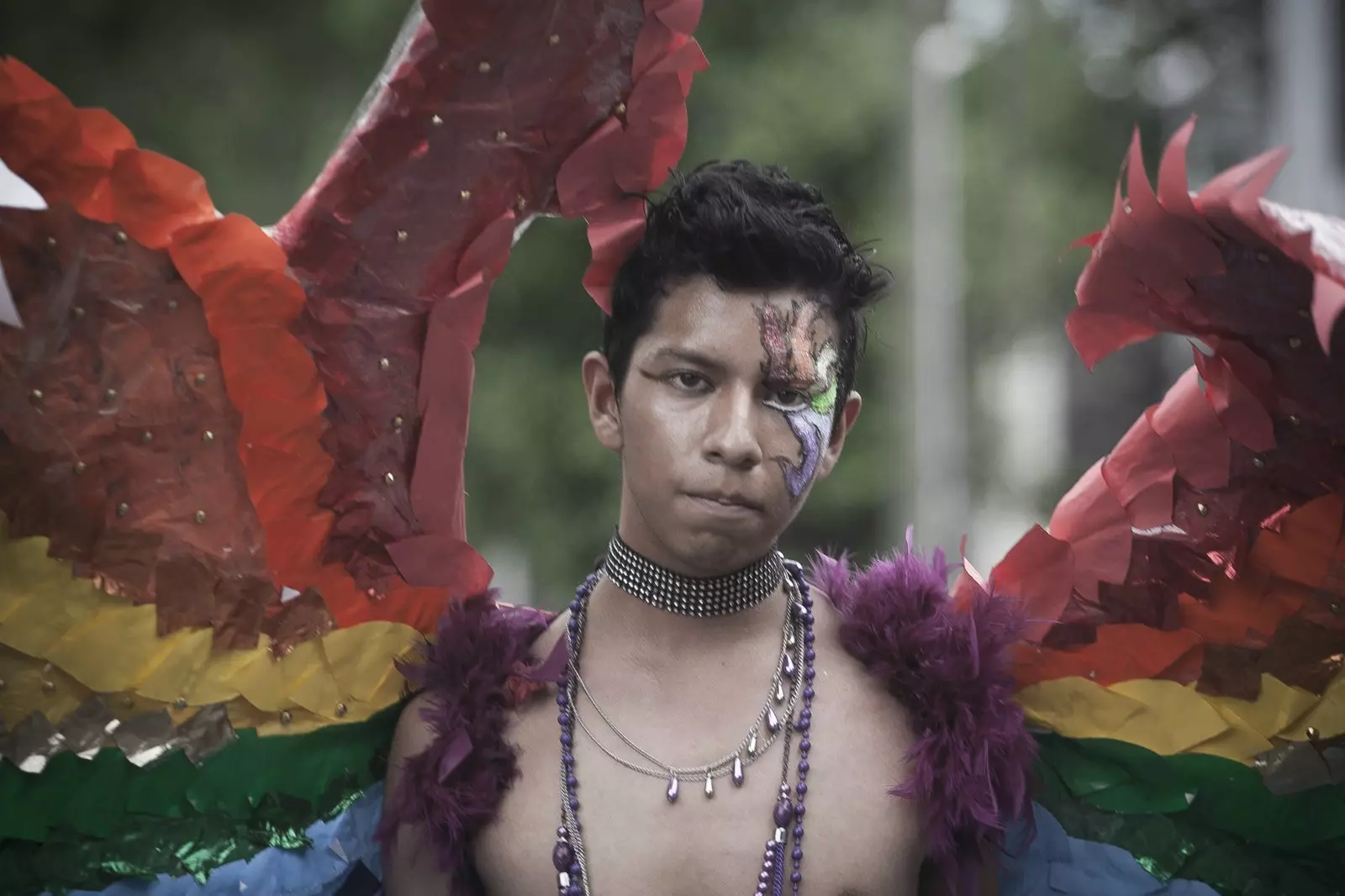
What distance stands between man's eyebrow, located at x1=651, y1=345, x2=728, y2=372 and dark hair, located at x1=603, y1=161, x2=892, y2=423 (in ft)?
0.23

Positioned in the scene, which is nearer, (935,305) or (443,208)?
(443,208)

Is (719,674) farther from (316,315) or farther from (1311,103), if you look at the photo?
(1311,103)

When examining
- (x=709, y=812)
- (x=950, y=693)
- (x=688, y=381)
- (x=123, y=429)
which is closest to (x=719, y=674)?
(x=709, y=812)

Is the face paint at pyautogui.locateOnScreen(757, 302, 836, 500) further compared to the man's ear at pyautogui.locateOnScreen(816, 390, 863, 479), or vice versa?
the man's ear at pyautogui.locateOnScreen(816, 390, 863, 479)

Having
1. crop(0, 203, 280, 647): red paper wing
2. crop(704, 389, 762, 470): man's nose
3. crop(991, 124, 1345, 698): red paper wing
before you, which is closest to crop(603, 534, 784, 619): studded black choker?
crop(704, 389, 762, 470): man's nose

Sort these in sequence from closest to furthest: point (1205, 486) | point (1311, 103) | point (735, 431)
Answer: point (735, 431)
point (1205, 486)
point (1311, 103)

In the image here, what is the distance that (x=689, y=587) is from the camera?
219 cm

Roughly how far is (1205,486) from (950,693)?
0.53 m

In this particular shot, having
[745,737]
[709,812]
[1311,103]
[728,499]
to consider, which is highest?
[1311,103]

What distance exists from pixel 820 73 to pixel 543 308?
2688 mm

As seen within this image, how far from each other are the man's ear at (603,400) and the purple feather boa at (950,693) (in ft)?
1.51

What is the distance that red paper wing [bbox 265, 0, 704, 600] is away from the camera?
2.15 m

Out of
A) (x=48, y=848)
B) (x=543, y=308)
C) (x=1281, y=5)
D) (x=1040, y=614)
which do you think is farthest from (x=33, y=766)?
(x=543, y=308)

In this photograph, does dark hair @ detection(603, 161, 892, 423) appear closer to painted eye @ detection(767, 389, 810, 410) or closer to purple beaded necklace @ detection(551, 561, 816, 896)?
painted eye @ detection(767, 389, 810, 410)
